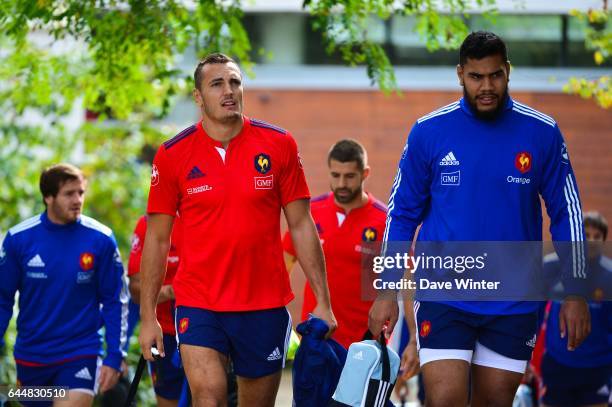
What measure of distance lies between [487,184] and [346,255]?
2.99 meters

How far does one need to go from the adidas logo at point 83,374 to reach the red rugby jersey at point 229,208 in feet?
6.38

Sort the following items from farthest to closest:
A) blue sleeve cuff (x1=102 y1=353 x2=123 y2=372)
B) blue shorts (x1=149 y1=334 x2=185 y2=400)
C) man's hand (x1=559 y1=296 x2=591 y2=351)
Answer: blue shorts (x1=149 y1=334 x2=185 y2=400), blue sleeve cuff (x1=102 y1=353 x2=123 y2=372), man's hand (x1=559 y1=296 x2=591 y2=351)

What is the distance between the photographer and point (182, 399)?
8.20 meters

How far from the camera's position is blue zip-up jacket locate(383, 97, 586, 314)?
6535mm

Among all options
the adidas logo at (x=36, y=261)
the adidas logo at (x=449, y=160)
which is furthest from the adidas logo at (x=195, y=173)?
the adidas logo at (x=36, y=261)

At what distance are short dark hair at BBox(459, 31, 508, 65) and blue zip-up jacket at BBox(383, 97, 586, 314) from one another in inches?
10.9

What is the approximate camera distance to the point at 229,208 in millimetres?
7207

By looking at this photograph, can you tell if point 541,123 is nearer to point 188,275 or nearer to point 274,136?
point 274,136

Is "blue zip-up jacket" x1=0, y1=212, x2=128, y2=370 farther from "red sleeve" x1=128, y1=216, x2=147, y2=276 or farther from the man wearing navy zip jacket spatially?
the man wearing navy zip jacket

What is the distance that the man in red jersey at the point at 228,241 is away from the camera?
7191 millimetres

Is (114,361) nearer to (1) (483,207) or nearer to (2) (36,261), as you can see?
(2) (36,261)

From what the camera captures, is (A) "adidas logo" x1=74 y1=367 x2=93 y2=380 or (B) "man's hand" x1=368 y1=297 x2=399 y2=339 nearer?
(B) "man's hand" x1=368 y1=297 x2=399 y2=339

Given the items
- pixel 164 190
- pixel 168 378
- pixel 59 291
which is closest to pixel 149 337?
pixel 164 190

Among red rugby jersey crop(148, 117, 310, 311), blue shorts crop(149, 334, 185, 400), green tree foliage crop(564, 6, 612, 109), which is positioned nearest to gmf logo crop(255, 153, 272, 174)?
A: red rugby jersey crop(148, 117, 310, 311)
